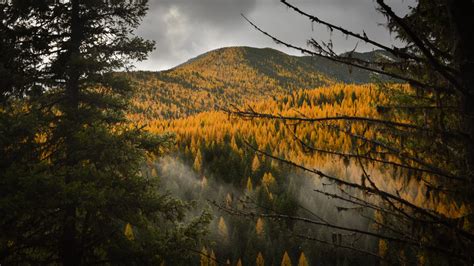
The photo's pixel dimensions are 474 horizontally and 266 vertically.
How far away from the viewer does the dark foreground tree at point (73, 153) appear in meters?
3.37

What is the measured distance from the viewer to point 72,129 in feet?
13.4

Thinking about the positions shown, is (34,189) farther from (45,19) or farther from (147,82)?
(147,82)

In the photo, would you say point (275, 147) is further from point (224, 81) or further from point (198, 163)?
point (224, 81)

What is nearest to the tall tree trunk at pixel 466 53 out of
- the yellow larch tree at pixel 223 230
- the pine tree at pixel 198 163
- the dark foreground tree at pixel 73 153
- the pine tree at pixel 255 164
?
the dark foreground tree at pixel 73 153

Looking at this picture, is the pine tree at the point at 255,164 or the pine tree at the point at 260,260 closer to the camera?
the pine tree at the point at 260,260

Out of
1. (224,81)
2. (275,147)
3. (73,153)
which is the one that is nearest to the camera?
(73,153)

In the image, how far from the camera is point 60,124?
4.11 metres

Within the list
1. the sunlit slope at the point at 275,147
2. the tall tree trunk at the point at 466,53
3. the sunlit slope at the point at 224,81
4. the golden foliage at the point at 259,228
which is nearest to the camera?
the tall tree trunk at the point at 466,53

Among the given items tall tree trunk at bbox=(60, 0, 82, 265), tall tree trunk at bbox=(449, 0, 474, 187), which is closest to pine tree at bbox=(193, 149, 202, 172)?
tall tree trunk at bbox=(60, 0, 82, 265)

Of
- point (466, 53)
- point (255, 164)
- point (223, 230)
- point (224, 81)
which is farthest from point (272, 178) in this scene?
point (224, 81)

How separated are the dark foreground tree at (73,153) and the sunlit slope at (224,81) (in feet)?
45.3

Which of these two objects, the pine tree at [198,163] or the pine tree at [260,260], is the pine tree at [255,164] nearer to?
the pine tree at [198,163]

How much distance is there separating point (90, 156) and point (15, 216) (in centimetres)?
101

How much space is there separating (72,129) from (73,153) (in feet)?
1.12
